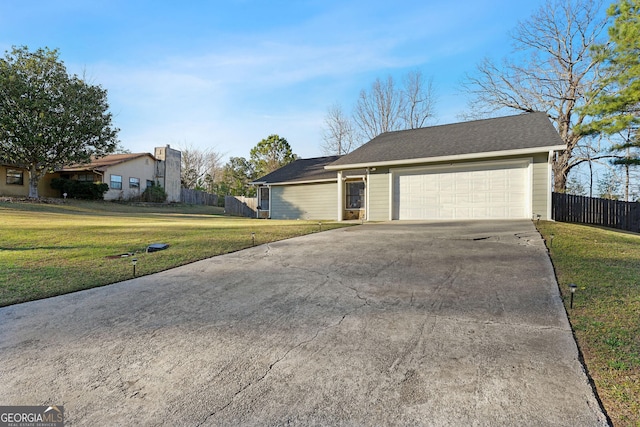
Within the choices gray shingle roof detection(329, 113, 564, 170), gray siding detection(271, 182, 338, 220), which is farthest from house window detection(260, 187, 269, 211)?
gray shingle roof detection(329, 113, 564, 170)

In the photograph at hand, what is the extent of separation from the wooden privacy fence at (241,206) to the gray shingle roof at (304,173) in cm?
317

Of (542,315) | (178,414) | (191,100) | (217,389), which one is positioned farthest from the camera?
(191,100)

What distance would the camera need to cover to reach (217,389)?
228cm

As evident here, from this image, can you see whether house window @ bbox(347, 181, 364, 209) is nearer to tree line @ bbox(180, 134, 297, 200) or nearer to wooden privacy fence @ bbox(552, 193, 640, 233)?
wooden privacy fence @ bbox(552, 193, 640, 233)

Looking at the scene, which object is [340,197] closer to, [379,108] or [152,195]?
[379,108]

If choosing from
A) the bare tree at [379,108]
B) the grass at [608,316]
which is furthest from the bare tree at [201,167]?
the grass at [608,316]

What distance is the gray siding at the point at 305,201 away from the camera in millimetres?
16641

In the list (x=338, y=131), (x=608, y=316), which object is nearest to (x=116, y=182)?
(x=338, y=131)

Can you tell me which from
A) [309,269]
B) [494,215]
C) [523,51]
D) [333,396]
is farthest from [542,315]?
[523,51]

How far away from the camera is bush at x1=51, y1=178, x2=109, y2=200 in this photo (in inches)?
912

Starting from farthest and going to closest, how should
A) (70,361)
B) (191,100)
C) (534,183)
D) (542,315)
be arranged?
(191,100)
(534,183)
(542,315)
(70,361)

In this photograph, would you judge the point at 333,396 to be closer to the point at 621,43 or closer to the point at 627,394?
the point at 627,394

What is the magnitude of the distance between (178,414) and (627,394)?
277cm

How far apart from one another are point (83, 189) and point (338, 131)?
19070mm
